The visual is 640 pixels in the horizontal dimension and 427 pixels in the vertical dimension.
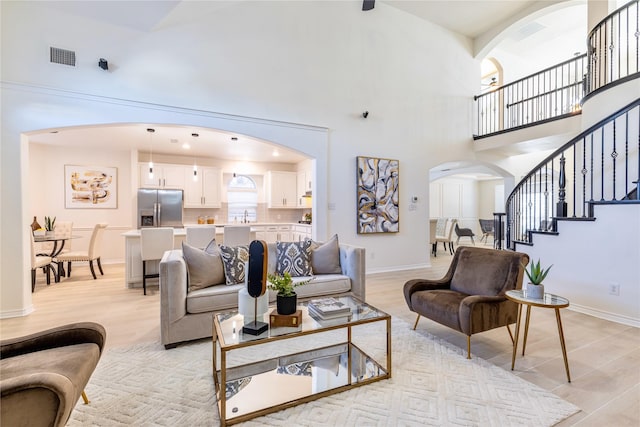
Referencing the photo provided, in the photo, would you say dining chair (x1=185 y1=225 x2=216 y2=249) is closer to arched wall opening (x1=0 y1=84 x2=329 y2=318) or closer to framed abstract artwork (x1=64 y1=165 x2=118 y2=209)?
arched wall opening (x1=0 y1=84 x2=329 y2=318)

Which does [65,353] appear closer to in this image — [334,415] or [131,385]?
[131,385]

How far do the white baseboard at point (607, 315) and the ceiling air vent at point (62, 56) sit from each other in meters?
6.87

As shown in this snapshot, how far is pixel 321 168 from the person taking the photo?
16.5 feet

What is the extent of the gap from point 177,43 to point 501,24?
6527mm

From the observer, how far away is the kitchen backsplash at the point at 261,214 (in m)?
7.45

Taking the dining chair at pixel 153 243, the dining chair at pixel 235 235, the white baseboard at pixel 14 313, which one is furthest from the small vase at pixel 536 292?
the white baseboard at pixel 14 313

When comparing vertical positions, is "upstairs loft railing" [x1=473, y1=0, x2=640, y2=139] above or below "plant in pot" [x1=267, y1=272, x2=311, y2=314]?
above

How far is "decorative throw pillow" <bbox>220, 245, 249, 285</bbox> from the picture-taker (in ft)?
9.64

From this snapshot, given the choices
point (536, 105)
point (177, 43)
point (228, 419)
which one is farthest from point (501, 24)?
point (228, 419)

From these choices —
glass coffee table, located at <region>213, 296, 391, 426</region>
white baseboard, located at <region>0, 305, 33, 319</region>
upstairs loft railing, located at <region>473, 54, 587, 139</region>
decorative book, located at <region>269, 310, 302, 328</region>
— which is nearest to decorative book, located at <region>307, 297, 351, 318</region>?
glass coffee table, located at <region>213, 296, 391, 426</region>

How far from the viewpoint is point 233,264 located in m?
2.97

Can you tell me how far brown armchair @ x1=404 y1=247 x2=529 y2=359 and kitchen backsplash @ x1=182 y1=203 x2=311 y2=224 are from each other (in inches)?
231

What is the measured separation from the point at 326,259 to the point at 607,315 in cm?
322

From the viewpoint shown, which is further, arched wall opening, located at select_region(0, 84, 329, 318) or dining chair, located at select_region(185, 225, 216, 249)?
dining chair, located at select_region(185, 225, 216, 249)
